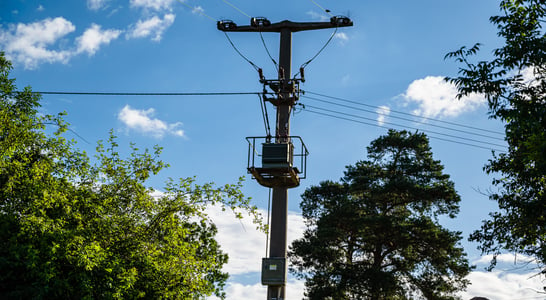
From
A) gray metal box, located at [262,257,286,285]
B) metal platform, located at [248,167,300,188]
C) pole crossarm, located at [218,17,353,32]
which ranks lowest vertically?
gray metal box, located at [262,257,286,285]

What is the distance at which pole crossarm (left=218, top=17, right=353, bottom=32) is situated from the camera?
61.1ft

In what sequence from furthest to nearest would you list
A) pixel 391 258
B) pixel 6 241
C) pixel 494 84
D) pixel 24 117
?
pixel 391 258 < pixel 24 117 < pixel 6 241 < pixel 494 84

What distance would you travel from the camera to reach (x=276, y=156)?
645 inches

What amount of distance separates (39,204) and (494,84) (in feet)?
36.5

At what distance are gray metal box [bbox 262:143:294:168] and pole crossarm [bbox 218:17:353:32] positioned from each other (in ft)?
14.1

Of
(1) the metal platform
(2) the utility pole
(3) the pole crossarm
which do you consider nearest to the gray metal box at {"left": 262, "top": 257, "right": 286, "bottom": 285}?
(2) the utility pole

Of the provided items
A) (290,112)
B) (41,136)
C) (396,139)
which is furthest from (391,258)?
(41,136)

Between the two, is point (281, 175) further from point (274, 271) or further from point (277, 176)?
point (274, 271)

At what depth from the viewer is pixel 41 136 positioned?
51.5ft

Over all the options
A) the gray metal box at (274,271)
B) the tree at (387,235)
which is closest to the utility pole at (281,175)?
the gray metal box at (274,271)

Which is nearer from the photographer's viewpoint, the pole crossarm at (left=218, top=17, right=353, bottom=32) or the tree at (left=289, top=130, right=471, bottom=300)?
the pole crossarm at (left=218, top=17, right=353, bottom=32)

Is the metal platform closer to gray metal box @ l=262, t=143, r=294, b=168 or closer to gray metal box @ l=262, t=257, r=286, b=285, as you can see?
gray metal box @ l=262, t=143, r=294, b=168

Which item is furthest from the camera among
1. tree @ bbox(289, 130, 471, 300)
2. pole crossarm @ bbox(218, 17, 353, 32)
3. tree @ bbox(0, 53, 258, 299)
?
tree @ bbox(289, 130, 471, 300)

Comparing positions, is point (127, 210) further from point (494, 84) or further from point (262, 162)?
point (494, 84)
